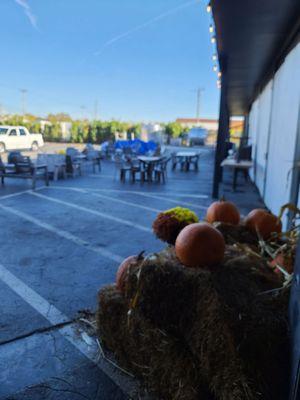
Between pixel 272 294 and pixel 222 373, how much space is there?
0.48 metres

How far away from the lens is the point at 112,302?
2.03m

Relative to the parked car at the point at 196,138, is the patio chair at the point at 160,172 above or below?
below

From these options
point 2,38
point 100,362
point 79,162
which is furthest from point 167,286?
point 2,38

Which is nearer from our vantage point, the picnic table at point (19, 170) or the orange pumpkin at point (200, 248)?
the orange pumpkin at point (200, 248)

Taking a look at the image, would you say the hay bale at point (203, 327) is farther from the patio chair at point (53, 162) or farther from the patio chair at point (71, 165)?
the patio chair at point (71, 165)

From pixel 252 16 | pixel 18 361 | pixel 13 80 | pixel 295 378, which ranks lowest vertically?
pixel 18 361

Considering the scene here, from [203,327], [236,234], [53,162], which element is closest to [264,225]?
[236,234]

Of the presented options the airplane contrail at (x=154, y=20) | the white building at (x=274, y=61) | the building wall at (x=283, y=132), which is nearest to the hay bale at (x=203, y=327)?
the white building at (x=274, y=61)

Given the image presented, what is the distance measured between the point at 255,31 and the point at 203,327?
5.14 m

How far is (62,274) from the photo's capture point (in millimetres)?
3373

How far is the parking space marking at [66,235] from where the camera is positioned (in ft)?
12.9

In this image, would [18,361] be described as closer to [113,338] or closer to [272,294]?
[113,338]

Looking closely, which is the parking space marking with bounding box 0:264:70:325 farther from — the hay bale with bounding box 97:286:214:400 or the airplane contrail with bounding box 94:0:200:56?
the airplane contrail with bounding box 94:0:200:56

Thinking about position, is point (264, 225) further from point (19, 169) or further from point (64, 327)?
point (19, 169)
